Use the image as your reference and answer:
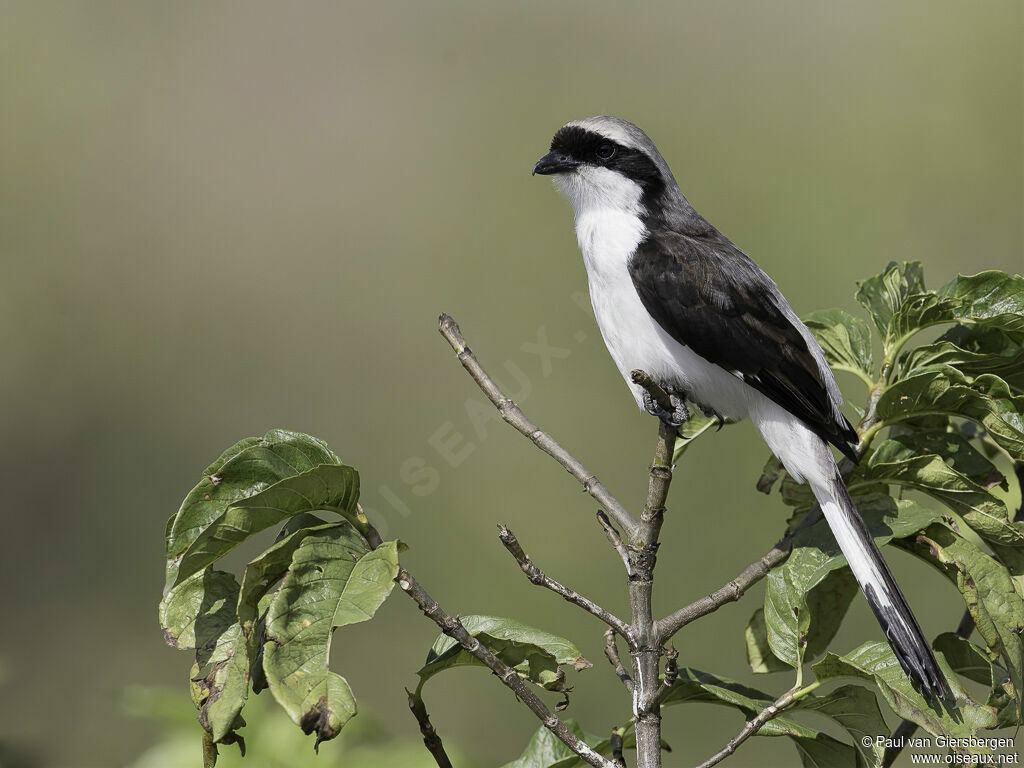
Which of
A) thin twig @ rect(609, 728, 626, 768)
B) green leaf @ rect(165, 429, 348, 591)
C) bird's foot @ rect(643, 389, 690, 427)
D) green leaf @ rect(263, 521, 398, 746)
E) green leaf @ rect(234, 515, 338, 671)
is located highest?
green leaf @ rect(165, 429, 348, 591)

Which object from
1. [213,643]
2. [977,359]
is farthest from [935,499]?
[213,643]

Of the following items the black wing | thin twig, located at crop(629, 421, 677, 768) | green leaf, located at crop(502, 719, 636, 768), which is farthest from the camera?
the black wing

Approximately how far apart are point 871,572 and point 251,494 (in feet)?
4.19

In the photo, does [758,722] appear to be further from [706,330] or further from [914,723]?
[706,330]

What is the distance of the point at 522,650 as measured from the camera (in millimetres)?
1748

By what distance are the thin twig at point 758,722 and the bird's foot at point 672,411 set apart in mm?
700

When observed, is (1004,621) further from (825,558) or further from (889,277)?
(889,277)

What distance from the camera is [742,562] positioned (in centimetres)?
550

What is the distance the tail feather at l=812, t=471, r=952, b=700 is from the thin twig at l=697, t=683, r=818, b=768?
0.24 metres

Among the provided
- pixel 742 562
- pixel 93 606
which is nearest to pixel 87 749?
pixel 93 606

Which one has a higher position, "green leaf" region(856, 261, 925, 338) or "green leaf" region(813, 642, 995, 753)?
"green leaf" region(856, 261, 925, 338)

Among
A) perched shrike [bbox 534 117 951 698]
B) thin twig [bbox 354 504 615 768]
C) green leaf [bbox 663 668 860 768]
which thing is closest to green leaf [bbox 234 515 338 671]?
thin twig [bbox 354 504 615 768]

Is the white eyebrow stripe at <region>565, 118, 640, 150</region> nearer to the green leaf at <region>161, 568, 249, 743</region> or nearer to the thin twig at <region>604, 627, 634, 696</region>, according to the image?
the thin twig at <region>604, 627, 634, 696</region>

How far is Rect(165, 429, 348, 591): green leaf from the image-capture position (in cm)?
151
